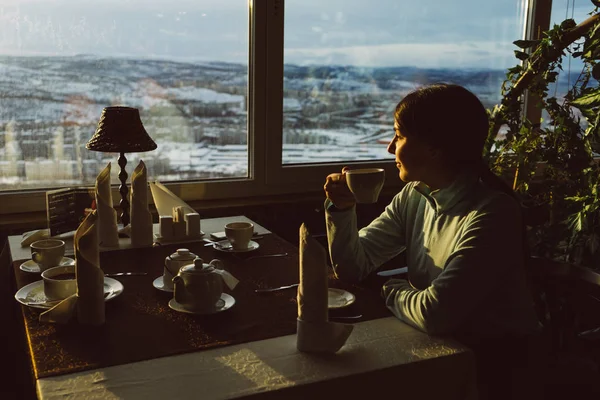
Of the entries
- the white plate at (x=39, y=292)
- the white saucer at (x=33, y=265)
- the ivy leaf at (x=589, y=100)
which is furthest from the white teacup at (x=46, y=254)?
the ivy leaf at (x=589, y=100)

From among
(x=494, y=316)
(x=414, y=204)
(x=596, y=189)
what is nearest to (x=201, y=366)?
(x=494, y=316)

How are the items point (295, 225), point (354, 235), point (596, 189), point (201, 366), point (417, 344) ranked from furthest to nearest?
1. point (295, 225)
2. point (596, 189)
3. point (354, 235)
4. point (417, 344)
5. point (201, 366)

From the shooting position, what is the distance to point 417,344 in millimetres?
1171

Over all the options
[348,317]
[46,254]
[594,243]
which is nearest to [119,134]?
[46,254]

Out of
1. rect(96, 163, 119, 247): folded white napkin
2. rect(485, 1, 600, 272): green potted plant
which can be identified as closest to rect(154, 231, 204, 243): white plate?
rect(96, 163, 119, 247): folded white napkin

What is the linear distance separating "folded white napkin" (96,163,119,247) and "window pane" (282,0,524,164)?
1045 millimetres

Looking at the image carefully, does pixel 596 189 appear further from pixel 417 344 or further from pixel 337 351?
pixel 337 351

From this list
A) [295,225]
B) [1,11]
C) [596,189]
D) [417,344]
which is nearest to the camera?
[417,344]

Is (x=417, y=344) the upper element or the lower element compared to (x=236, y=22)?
lower

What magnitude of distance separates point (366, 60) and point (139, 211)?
1411 mm

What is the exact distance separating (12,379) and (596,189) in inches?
74.0

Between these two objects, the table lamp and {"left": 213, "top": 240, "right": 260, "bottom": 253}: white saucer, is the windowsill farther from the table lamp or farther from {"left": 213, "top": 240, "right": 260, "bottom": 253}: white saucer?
{"left": 213, "top": 240, "right": 260, "bottom": 253}: white saucer

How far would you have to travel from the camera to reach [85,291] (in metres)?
1.24

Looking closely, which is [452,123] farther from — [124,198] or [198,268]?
[124,198]
